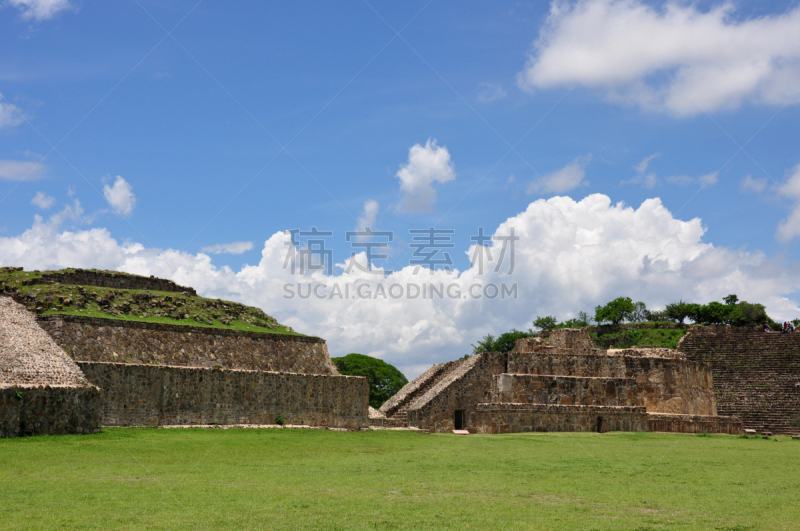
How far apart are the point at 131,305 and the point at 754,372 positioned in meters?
32.7

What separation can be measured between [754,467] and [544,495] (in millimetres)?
6817

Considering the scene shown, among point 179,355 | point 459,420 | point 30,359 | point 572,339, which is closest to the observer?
point 30,359

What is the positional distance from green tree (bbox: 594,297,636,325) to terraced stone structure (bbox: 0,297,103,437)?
64.4 meters

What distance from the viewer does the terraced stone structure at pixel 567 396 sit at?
1021 inches

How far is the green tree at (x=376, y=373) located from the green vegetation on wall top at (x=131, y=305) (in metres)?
27.3

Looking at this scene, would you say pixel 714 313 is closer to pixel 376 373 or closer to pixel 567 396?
pixel 376 373

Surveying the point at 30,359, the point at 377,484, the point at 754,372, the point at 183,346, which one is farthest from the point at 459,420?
the point at 754,372

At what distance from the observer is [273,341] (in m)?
27.5

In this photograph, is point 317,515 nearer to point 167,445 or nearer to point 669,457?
point 167,445

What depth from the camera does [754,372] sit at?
132 feet

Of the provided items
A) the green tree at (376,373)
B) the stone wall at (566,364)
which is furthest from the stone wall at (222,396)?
the green tree at (376,373)

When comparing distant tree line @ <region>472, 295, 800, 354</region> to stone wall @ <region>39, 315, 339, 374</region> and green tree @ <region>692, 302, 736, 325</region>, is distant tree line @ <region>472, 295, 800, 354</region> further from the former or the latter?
stone wall @ <region>39, 315, 339, 374</region>

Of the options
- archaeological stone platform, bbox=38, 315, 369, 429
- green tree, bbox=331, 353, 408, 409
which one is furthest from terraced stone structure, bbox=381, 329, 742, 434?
green tree, bbox=331, 353, 408, 409

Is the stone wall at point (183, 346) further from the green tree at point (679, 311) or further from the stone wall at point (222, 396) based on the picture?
the green tree at point (679, 311)
